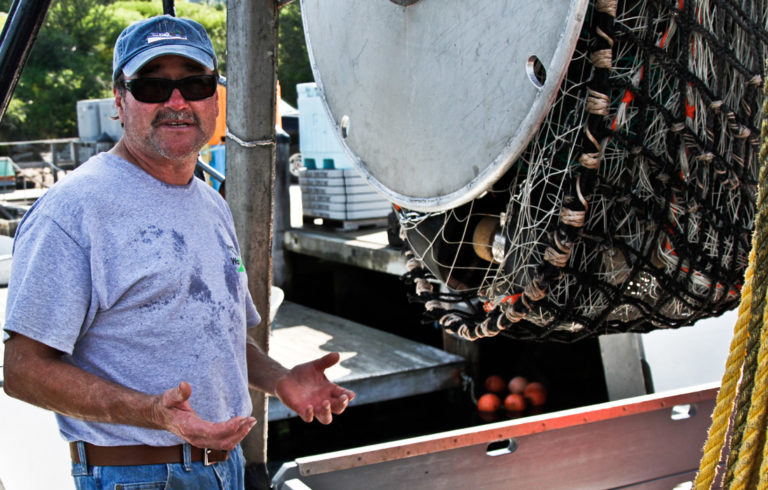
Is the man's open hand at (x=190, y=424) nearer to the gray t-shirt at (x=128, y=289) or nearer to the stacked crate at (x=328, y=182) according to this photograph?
the gray t-shirt at (x=128, y=289)

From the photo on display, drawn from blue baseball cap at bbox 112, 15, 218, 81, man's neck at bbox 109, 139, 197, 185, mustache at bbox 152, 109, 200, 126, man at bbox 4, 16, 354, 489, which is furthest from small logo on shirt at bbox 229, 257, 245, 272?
blue baseball cap at bbox 112, 15, 218, 81

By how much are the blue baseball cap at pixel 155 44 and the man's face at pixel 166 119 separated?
0.03 m

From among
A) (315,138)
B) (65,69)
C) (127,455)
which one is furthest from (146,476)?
(65,69)

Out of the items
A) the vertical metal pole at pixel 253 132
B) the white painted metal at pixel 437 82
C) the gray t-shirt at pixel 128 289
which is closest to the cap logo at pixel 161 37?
the gray t-shirt at pixel 128 289

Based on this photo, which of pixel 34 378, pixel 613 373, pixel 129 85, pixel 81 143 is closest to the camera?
pixel 34 378

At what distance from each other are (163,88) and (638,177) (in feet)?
3.61

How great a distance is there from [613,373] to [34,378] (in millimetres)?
4938

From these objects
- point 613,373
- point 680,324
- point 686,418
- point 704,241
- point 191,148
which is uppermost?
point 191,148

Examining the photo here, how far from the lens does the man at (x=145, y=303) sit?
161cm

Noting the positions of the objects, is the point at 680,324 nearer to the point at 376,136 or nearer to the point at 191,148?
the point at 376,136

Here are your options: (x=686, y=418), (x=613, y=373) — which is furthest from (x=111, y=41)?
(x=686, y=418)

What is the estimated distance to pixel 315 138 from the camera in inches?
353

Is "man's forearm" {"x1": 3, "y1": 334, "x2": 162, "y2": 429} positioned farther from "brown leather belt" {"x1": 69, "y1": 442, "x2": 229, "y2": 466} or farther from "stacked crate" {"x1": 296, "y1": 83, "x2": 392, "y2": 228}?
"stacked crate" {"x1": 296, "y1": 83, "x2": 392, "y2": 228}

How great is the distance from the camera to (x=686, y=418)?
3301 millimetres
